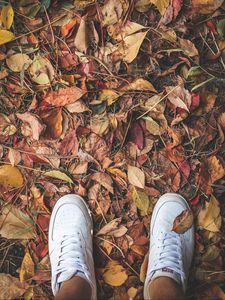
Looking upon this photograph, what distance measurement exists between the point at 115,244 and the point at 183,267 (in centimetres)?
25

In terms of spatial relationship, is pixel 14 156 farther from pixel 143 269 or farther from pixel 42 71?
pixel 143 269

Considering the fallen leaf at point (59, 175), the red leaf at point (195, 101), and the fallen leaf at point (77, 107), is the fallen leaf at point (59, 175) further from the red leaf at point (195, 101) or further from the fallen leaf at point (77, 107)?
the red leaf at point (195, 101)

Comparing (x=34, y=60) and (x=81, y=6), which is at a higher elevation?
(x=81, y=6)

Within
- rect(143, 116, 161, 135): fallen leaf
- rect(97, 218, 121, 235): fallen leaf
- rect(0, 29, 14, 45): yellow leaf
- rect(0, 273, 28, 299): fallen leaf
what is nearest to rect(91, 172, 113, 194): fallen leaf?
rect(97, 218, 121, 235): fallen leaf

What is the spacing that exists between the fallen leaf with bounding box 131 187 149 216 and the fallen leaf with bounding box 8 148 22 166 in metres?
0.43

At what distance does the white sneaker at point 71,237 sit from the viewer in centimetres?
169

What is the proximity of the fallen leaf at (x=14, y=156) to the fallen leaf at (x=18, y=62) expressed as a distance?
0.97 ft

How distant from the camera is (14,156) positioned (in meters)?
1.78

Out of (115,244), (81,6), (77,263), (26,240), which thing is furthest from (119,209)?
(81,6)

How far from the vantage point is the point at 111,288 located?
5.66 ft

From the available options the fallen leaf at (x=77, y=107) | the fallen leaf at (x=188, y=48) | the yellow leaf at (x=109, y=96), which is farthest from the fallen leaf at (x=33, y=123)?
the fallen leaf at (x=188, y=48)

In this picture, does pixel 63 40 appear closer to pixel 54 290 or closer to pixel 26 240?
pixel 26 240

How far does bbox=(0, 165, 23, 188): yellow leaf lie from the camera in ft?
5.82

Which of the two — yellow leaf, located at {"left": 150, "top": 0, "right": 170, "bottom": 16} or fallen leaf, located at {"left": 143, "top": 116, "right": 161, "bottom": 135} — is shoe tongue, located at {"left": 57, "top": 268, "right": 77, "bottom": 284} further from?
yellow leaf, located at {"left": 150, "top": 0, "right": 170, "bottom": 16}
